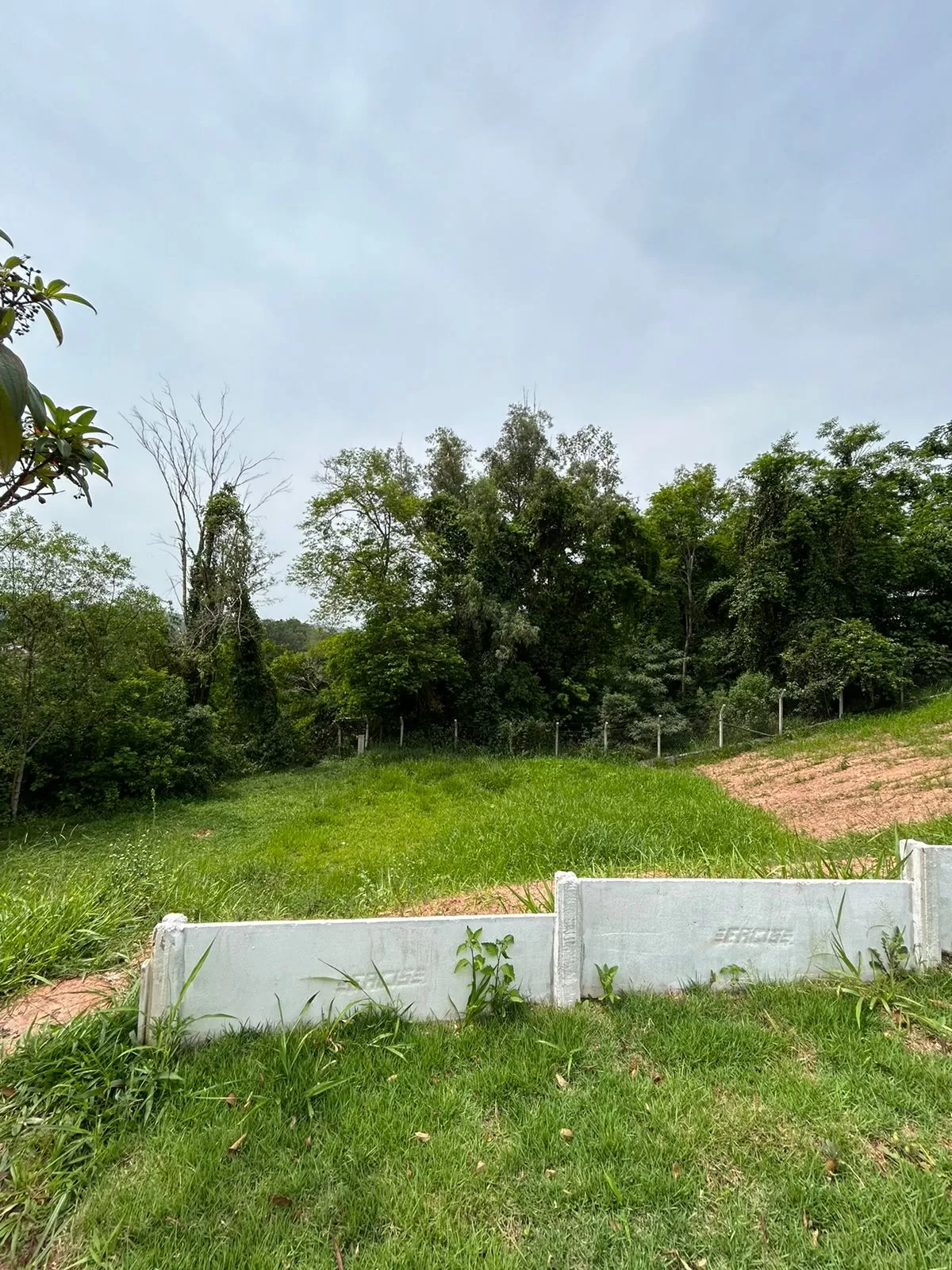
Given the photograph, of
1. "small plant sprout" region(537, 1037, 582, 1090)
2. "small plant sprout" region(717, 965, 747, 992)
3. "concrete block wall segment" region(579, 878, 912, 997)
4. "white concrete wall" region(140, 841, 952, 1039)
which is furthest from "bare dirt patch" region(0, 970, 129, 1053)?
"small plant sprout" region(717, 965, 747, 992)

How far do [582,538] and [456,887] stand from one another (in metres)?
11.5

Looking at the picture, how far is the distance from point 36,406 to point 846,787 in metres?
8.34

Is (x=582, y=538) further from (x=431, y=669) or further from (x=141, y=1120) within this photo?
(x=141, y=1120)

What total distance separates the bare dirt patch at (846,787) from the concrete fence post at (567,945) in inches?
139

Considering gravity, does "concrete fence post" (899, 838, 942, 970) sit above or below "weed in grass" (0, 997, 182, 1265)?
above

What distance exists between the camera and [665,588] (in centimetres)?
1822

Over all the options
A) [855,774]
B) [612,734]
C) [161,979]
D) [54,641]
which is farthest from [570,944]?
[612,734]

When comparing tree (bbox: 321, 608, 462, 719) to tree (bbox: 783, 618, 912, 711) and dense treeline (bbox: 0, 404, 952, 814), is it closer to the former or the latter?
dense treeline (bbox: 0, 404, 952, 814)

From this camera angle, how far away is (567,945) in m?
2.31

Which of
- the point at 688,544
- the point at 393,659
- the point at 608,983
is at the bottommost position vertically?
the point at 608,983

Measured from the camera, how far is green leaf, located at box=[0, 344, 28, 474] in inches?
33.5

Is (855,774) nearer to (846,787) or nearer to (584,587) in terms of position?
(846,787)

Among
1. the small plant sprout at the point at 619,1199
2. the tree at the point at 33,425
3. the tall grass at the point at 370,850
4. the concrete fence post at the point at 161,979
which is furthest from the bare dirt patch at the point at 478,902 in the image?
the tree at the point at 33,425

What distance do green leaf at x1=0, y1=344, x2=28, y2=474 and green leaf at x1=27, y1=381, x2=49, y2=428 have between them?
1 cm
